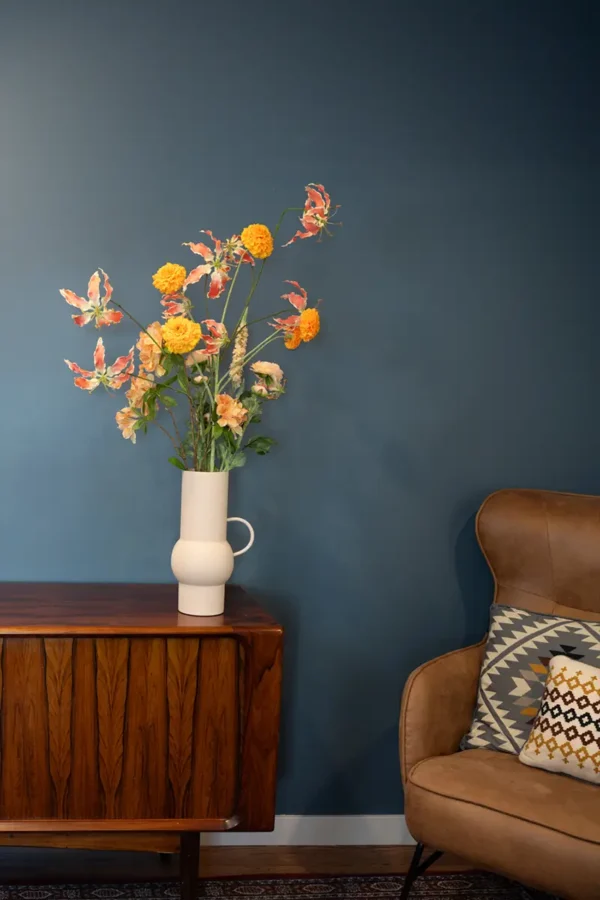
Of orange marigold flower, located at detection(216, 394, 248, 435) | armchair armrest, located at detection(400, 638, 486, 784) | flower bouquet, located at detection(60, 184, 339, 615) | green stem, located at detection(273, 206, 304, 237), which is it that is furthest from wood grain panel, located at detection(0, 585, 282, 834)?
green stem, located at detection(273, 206, 304, 237)

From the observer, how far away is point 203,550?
196 cm

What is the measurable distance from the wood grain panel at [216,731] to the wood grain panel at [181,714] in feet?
0.04

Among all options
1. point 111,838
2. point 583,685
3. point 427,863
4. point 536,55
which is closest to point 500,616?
point 583,685

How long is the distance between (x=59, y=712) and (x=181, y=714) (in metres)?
0.25

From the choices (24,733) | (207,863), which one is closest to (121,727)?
(24,733)

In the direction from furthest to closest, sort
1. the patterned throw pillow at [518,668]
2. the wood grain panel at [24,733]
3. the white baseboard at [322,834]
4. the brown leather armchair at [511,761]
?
the white baseboard at [322,834]
the patterned throw pillow at [518,668]
the wood grain panel at [24,733]
the brown leather armchair at [511,761]

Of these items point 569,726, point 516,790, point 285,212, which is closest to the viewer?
point 516,790

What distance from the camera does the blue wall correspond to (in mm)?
2273

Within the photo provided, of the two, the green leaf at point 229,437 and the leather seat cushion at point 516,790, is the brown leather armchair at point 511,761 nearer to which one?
the leather seat cushion at point 516,790

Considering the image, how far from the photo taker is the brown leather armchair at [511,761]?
1702mm

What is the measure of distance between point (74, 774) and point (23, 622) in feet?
1.09

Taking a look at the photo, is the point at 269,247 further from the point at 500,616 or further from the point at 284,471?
the point at 500,616

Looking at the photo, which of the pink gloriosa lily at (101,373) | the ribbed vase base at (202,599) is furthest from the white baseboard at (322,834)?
the pink gloriosa lily at (101,373)

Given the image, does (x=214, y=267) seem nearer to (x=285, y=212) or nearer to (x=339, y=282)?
(x=285, y=212)
